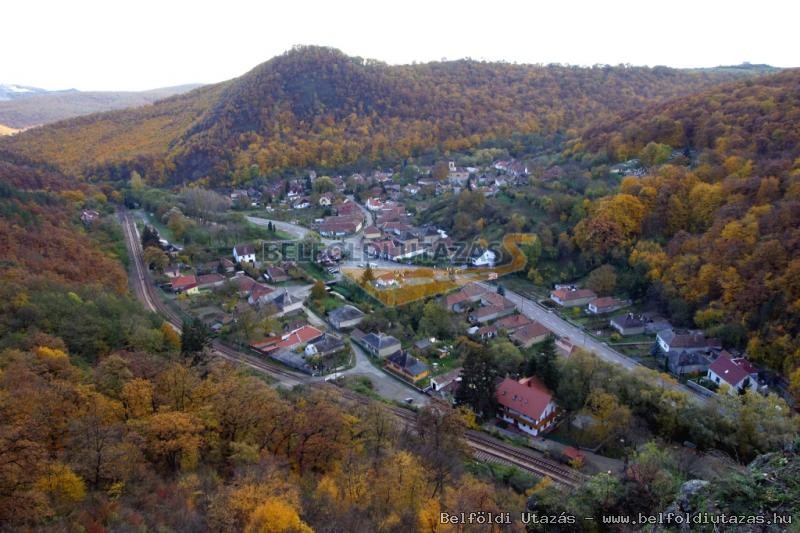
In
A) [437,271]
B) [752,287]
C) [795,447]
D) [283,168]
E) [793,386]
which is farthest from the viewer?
[283,168]

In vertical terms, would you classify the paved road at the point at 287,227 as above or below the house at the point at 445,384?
above

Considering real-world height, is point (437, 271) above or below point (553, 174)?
below

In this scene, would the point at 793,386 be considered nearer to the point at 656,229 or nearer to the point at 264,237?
the point at 656,229

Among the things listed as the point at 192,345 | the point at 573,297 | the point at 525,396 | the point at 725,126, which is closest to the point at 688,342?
the point at 573,297

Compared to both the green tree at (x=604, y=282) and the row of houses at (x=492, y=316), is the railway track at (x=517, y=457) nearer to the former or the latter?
the row of houses at (x=492, y=316)

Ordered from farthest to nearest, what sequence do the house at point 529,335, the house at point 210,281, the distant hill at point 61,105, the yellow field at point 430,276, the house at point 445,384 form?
the distant hill at point 61,105, the house at point 210,281, the yellow field at point 430,276, the house at point 529,335, the house at point 445,384

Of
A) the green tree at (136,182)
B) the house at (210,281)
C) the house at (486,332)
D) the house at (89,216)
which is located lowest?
the house at (486,332)

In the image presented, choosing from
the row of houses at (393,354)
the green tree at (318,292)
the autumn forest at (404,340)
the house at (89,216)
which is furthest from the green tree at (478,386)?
the house at (89,216)

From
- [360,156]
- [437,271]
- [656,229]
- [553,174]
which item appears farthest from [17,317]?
[360,156]
